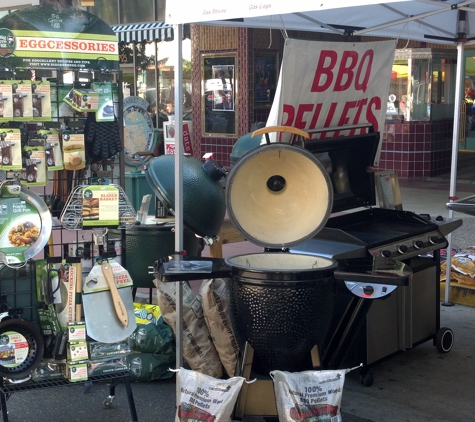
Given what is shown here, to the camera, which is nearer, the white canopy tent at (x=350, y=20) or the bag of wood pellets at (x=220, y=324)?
the white canopy tent at (x=350, y=20)

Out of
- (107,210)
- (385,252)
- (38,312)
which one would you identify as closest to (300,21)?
(385,252)

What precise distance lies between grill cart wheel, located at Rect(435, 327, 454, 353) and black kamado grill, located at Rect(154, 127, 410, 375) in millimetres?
1117

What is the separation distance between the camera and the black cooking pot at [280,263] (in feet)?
11.3

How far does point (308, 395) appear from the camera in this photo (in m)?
3.42

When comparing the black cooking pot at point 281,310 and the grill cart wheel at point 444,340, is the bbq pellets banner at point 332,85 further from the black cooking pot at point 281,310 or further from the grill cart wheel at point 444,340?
the grill cart wheel at point 444,340

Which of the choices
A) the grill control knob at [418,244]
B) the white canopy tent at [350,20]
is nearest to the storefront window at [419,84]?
the white canopy tent at [350,20]

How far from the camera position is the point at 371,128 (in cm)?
530

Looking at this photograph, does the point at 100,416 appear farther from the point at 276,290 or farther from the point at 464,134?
the point at 464,134

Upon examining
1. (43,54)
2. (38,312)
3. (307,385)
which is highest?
(43,54)

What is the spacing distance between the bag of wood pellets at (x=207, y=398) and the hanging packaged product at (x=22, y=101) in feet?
4.96

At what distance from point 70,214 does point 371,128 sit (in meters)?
2.56

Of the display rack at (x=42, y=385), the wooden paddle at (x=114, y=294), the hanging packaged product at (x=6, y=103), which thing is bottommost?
the display rack at (x=42, y=385)

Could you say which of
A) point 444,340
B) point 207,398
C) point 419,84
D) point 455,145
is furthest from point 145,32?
point 207,398

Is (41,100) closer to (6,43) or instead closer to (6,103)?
(6,103)
